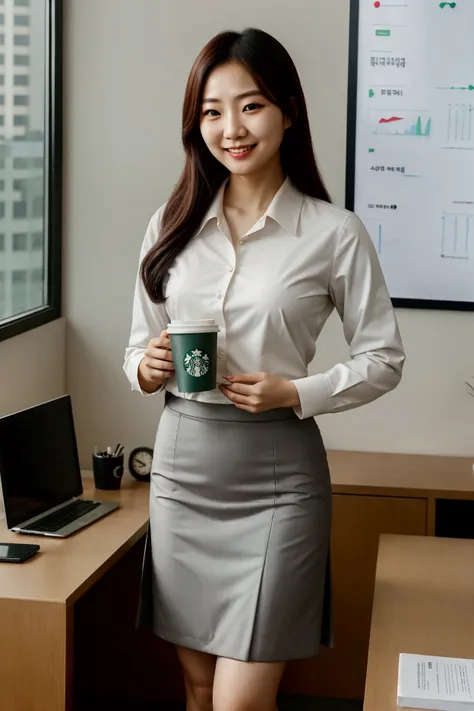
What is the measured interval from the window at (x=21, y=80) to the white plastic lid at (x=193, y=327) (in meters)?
1.47

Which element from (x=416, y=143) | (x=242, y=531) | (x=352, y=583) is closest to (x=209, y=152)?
(x=242, y=531)

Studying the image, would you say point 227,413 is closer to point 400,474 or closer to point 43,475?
point 43,475

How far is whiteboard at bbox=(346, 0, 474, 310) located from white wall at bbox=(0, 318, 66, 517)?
1044mm

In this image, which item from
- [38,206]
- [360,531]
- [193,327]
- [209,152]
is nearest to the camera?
[193,327]

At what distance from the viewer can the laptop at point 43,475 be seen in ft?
7.84

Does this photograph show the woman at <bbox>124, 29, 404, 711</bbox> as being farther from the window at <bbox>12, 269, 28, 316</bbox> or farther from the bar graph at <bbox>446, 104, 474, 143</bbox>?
the bar graph at <bbox>446, 104, 474, 143</bbox>

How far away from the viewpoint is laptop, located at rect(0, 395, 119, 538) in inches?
94.1

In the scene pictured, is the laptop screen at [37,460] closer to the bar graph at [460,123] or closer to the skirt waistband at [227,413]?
the skirt waistband at [227,413]

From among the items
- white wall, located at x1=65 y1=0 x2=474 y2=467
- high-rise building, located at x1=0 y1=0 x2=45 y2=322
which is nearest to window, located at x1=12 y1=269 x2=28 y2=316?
high-rise building, located at x1=0 y1=0 x2=45 y2=322

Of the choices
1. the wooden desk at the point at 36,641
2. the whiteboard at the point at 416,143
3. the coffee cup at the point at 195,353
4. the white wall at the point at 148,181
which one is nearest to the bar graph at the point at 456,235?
the whiteboard at the point at 416,143

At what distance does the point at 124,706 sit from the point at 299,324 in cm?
156

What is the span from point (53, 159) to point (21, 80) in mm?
317

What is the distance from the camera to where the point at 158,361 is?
190 cm

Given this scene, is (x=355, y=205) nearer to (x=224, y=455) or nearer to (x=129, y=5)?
(x=129, y=5)
